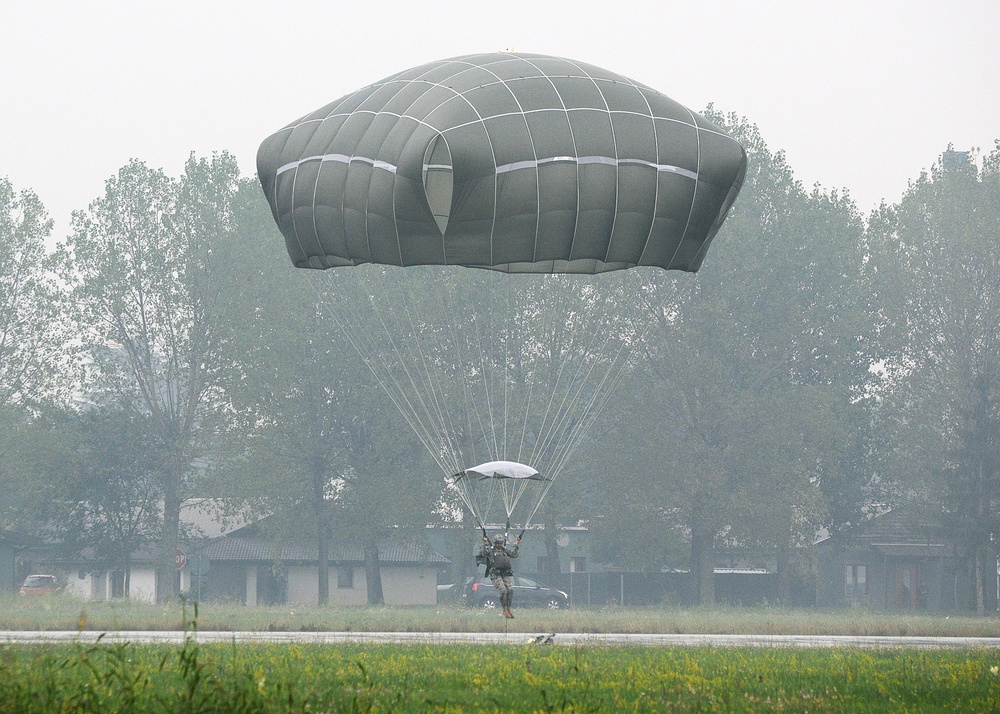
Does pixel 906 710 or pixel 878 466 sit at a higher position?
pixel 878 466

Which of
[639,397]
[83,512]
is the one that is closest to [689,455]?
[639,397]

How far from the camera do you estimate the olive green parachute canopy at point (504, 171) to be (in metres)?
15.4

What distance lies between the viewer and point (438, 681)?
37.4 ft

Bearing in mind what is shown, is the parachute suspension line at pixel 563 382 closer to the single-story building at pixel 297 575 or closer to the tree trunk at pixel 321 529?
the tree trunk at pixel 321 529

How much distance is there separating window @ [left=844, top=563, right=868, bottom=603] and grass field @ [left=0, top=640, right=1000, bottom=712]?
42592mm

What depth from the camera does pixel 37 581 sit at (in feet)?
171

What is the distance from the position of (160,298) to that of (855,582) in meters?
35.0

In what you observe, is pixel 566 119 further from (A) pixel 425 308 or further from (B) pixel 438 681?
(A) pixel 425 308

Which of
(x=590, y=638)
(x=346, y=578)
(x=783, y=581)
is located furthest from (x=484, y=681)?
(x=346, y=578)

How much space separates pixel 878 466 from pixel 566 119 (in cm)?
3809

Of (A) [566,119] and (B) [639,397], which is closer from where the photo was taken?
(A) [566,119]

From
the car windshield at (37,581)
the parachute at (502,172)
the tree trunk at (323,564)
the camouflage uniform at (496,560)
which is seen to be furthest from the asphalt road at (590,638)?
the car windshield at (37,581)

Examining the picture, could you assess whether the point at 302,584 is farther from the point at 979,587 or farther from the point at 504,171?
the point at 504,171

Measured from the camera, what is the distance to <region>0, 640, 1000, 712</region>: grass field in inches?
273
